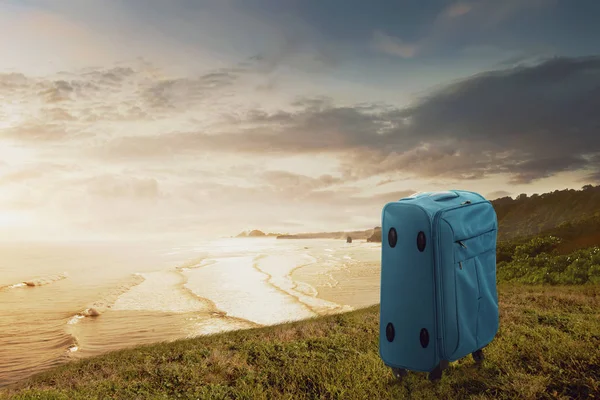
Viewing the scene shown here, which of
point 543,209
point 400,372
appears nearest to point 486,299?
point 400,372

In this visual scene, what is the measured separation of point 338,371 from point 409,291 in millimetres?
1674

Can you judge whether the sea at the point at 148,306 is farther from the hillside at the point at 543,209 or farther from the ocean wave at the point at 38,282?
the hillside at the point at 543,209

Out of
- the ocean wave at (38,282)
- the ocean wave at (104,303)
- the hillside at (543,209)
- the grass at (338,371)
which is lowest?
the ocean wave at (38,282)

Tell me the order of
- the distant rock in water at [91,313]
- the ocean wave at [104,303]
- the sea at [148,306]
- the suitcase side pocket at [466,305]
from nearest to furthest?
the suitcase side pocket at [466,305] → the sea at [148,306] → the ocean wave at [104,303] → the distant rock in water at [91,313]

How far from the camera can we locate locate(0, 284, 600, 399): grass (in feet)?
15.0

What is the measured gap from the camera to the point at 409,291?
15.2ft

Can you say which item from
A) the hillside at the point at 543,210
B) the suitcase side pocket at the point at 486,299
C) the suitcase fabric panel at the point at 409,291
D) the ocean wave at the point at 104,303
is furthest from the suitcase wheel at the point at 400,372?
the hillside at the point at 543,210

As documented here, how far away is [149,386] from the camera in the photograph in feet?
18.2

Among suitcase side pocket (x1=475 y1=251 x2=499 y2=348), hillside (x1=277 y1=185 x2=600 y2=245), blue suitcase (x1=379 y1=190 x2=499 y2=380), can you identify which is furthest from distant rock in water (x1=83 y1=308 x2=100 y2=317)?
hillside (x1=277 y1=185 x2=600 y2=245)

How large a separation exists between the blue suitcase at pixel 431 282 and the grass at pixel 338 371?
0.37m

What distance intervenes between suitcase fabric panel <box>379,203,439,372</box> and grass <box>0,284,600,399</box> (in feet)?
1.27

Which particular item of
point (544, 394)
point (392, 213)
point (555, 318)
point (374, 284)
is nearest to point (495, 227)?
point (392, 213)

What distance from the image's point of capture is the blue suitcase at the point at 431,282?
4.49 metres

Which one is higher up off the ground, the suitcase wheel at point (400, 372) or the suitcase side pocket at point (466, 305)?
the suitcase side pocket at point (466, 305)
